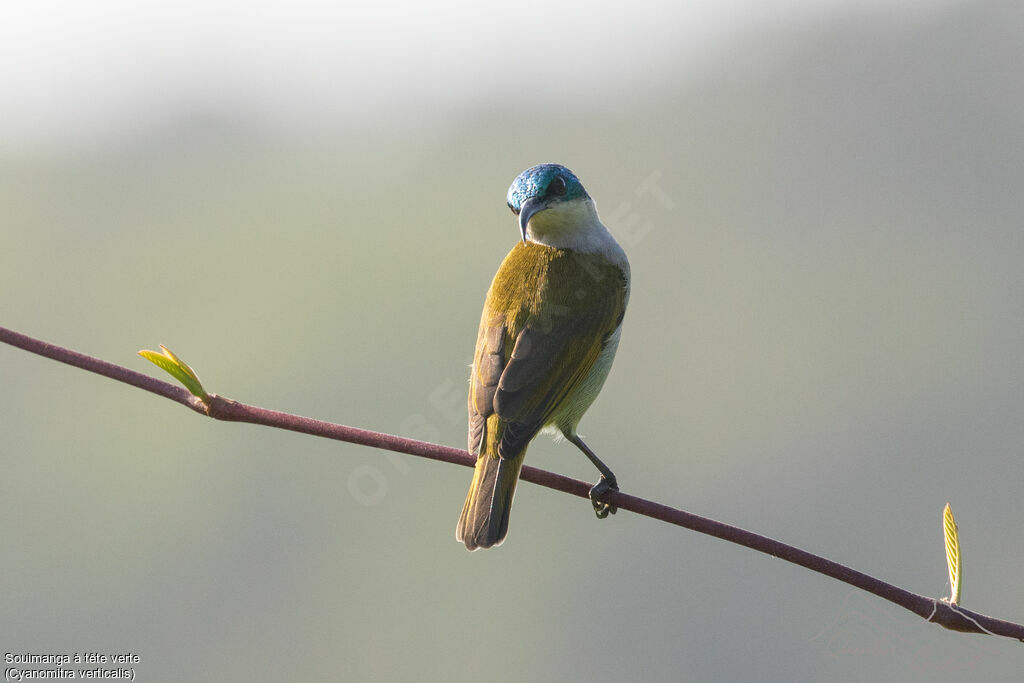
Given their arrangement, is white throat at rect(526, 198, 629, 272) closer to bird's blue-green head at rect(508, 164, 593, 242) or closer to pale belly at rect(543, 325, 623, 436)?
bird's blue-green head at rect(508, 164, 593, 242)

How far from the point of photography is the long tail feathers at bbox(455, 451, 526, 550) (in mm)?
5008

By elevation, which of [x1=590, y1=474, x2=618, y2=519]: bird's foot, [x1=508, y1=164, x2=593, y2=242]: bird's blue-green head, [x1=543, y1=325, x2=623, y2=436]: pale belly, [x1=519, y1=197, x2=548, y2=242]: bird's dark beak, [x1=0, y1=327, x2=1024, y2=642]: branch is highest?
[x1=508, y1=164, x2=593, y2=242]: bird's blue-green head

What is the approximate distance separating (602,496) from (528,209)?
1.71 meters

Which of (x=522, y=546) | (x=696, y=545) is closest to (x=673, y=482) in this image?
(x=696, y=545)

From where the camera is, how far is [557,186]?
599 cm

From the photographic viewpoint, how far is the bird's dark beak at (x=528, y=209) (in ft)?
18.3

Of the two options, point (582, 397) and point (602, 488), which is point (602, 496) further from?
point (582, 397)

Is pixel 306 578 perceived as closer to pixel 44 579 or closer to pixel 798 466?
pixel 44 579

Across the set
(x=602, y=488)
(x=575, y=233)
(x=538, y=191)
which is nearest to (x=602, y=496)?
(x=602, y=488)

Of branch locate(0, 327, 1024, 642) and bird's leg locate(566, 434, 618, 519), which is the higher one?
bird's leg locate(566, 434, 618, 519)

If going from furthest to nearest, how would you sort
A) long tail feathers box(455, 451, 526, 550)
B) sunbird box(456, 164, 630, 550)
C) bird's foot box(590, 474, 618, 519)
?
sunbird box(456, 164, 630, 550) → long tail feathers box(455, 451, 526, 550) → bird's foot box(590, 474, 618, 519)

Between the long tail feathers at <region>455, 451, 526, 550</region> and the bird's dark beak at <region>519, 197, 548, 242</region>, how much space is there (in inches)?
42.0

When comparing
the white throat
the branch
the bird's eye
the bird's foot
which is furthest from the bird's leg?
the branch

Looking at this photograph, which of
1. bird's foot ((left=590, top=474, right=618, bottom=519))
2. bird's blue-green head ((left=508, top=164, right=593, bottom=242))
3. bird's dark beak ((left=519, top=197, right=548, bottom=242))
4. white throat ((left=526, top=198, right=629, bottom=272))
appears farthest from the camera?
white throat ((left=526, top=198, right=629, bottom=272))
